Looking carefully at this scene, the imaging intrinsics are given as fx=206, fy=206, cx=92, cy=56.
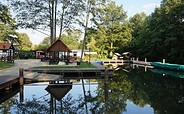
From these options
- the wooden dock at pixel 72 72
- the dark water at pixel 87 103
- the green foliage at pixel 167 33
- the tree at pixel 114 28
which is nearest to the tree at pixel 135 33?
the tree at pixel 114 28

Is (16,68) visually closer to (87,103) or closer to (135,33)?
(87,103)

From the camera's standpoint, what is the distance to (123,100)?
8711 millimetres

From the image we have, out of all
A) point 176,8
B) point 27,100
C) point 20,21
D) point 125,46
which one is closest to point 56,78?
point 27,100

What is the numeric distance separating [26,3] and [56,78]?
44.2 ft

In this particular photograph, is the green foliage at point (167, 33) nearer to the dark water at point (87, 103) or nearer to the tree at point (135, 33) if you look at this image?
the tree at point (135, 33)

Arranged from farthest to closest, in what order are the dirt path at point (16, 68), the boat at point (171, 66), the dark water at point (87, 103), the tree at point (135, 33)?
the tree at point (135, 33)
the boat at point (171, 66)
the dirt path at point (16, 68)
the dark water at point (87, 103)

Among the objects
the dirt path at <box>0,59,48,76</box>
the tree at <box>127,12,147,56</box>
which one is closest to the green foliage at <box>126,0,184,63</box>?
the tree at <box>127,12,147,56</box>

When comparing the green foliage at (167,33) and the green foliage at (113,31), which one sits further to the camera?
the green foliage at (113,31)

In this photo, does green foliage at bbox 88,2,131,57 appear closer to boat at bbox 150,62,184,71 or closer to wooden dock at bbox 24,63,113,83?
boat at bbox 150,62,184,71

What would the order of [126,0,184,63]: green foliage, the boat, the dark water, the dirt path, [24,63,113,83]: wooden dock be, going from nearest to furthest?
the dark water
the dirt path
[24,63,113,83]: wooden dock
the boat
[126,0,184,63]: green foliage

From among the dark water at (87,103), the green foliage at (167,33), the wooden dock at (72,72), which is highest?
the green foliage at (167,33)

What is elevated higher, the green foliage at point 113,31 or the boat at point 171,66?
the green foliage at point 113,31

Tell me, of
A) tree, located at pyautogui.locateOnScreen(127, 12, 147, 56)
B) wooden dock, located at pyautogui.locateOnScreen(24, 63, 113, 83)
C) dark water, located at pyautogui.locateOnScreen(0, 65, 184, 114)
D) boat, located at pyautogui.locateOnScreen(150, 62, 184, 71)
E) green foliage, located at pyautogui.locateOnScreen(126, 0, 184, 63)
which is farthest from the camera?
tree, located at pyautogui.locateOnScreen(127, 12, 147, 56)

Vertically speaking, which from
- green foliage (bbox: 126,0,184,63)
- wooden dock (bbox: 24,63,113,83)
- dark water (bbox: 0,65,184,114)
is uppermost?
green foliage (bbox: 126,0,184,63)
